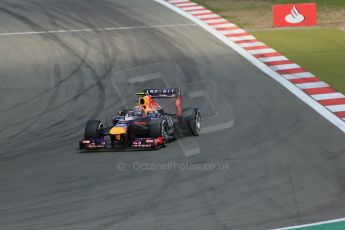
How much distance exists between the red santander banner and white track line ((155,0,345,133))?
2338 mm

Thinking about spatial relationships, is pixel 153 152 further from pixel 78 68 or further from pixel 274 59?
pixel 274 59

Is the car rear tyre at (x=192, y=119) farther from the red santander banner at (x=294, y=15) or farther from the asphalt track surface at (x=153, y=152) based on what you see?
the red santander banner at (x=294, y=15)

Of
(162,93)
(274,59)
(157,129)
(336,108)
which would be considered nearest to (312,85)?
(336,108)

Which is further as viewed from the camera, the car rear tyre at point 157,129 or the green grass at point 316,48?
the green grass at point 316,48

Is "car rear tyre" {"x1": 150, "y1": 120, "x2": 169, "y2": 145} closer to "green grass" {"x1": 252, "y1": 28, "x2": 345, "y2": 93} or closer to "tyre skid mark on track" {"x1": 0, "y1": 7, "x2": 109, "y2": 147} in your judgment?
"tyre skid mark on track" {"x1": 0, "y1": 7, "x2": 109, "y2": 147}

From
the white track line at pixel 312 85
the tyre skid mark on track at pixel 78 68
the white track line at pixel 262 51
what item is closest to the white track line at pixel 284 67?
the white track line at pixel 262 51

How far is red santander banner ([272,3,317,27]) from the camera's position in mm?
37531

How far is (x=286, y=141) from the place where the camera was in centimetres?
2269

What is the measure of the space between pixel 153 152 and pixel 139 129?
73 centimetres

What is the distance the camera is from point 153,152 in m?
21.8

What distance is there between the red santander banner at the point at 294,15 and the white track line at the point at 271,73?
7.67 ft

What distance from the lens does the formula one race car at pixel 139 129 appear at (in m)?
21.8

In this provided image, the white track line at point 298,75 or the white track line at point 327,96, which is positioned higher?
the white track line at point 298,75

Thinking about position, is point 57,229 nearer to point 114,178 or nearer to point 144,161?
point 114,178
